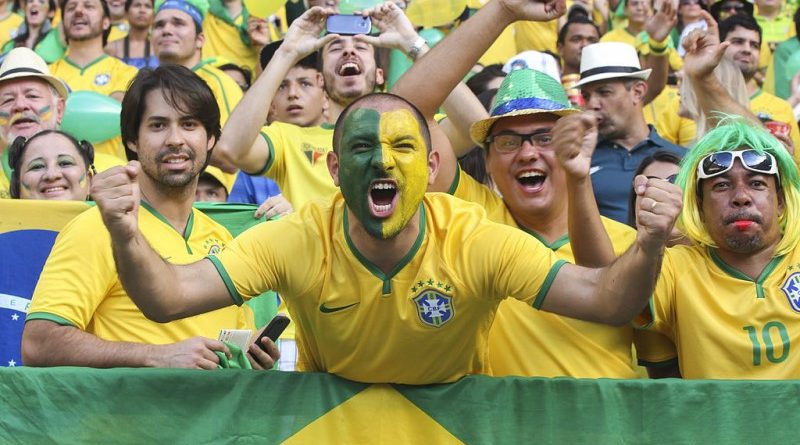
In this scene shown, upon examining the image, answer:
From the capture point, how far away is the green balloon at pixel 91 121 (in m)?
7.73

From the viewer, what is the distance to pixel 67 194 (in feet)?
19.7

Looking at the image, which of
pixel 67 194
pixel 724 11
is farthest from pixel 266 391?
pixel 724 11

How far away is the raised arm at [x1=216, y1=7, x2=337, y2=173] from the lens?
5586 mm

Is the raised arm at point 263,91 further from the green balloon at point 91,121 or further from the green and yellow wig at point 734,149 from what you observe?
the green balloon at point 91,121

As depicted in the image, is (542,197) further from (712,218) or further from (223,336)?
(223,336)

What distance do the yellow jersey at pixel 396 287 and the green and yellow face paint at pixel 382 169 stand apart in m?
0.15

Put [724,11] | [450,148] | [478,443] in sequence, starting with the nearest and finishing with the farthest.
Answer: [478,443]
[450,148]
[724,11]

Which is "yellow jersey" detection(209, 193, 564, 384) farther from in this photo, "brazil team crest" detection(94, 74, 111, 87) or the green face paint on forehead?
"brazil team crest" detection(94, 74, 111, 87)

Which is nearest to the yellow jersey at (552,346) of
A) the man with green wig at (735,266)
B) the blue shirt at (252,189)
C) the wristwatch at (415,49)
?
the man with green wig at (735,266)

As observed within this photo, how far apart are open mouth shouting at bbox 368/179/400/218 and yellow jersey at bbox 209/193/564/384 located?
0.53 ft

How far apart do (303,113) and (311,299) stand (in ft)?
11.4

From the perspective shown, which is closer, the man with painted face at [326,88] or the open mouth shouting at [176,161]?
the open mouth shouting at [176,161]

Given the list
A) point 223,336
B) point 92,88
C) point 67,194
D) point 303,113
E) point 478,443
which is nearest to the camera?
point 478,443

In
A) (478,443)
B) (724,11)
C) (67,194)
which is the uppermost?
(724,11)
